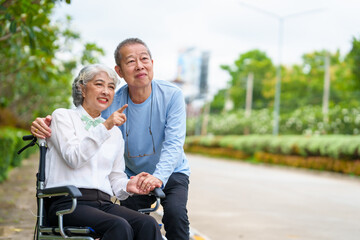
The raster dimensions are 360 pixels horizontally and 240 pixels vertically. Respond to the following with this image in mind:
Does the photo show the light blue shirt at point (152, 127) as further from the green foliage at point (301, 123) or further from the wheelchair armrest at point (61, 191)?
the green foliage at point (301, 123)

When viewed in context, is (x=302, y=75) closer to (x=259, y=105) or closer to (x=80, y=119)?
(x=259, y=105)

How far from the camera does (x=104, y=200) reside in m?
3.49

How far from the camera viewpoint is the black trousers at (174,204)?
11.8 ft

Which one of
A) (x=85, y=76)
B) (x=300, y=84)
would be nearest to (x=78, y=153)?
(x=85, y=76)

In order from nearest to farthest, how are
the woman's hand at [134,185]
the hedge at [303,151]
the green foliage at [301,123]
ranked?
the woman's hand at [134,185], the hedge at [303,151], the green foliage at [301,123]

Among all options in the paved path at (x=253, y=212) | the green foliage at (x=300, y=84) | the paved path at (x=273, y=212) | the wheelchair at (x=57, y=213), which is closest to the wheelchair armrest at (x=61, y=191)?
the wheelchair at (x=57, y=213)

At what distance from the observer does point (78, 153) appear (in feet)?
10.6

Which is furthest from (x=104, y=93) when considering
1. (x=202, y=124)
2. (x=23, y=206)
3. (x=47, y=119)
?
(x=202, y=124)

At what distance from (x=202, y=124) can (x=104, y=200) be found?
58746 mm

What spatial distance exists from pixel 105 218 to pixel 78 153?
0.41 meters

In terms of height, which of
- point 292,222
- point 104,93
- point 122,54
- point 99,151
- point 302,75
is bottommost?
point 292,222

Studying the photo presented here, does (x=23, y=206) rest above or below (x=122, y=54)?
below

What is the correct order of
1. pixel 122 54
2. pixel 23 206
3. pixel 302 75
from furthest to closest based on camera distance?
pixel 302 75 < pixel 23 206 < pixel 122 54

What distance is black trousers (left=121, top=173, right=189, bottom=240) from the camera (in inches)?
142
